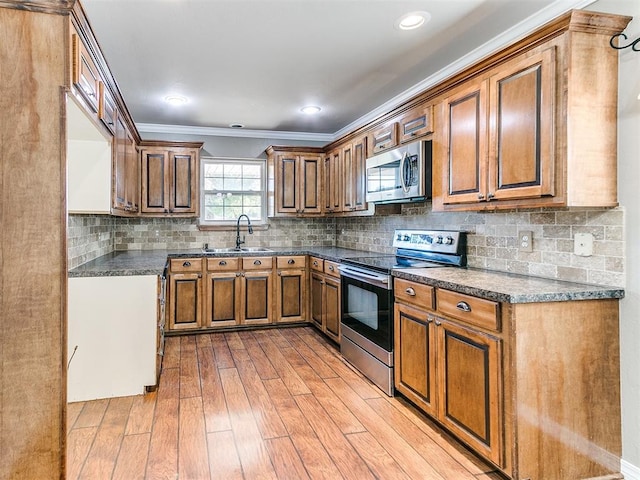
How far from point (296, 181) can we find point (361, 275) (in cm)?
221

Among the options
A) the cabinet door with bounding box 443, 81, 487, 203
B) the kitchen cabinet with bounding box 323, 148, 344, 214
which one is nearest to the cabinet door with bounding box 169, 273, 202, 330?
the kitchen cabinet with bounding box 323, 148, 344, 214

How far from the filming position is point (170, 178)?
4949 millimetres

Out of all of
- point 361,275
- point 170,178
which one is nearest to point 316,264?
point 361,275

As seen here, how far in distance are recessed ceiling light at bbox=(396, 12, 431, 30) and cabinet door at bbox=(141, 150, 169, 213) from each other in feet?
10.6

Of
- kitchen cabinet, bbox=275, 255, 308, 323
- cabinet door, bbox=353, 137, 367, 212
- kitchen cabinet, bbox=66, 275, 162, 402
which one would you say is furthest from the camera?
kitchen cabinet, bbox=275, 255, 308, 323

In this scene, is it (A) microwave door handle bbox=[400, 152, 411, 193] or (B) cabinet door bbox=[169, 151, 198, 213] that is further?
(B) cabinet door bbox=[169, 151, 198, 213]

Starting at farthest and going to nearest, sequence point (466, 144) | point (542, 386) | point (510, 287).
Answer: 1. point (466, 144)
2. point (510, 287)
3. point (542, 386)

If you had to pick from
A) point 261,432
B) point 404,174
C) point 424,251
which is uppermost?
point 404,174

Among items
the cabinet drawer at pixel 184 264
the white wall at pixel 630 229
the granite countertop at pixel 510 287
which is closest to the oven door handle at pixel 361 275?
the granite countertop at pixel 510 287

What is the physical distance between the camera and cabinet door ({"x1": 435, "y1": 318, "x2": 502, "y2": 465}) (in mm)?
1997

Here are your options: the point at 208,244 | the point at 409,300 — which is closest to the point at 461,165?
the point at 409,300

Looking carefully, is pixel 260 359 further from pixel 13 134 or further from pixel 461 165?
pixel 13 134

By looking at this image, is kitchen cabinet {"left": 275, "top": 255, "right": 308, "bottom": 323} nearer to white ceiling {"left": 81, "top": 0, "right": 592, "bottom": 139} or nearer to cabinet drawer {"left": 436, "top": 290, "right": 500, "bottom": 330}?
white ceiling {"left": 81, "top": 0, "right": 592, "bottom": 139}

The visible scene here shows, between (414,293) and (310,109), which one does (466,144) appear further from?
(310,109)
